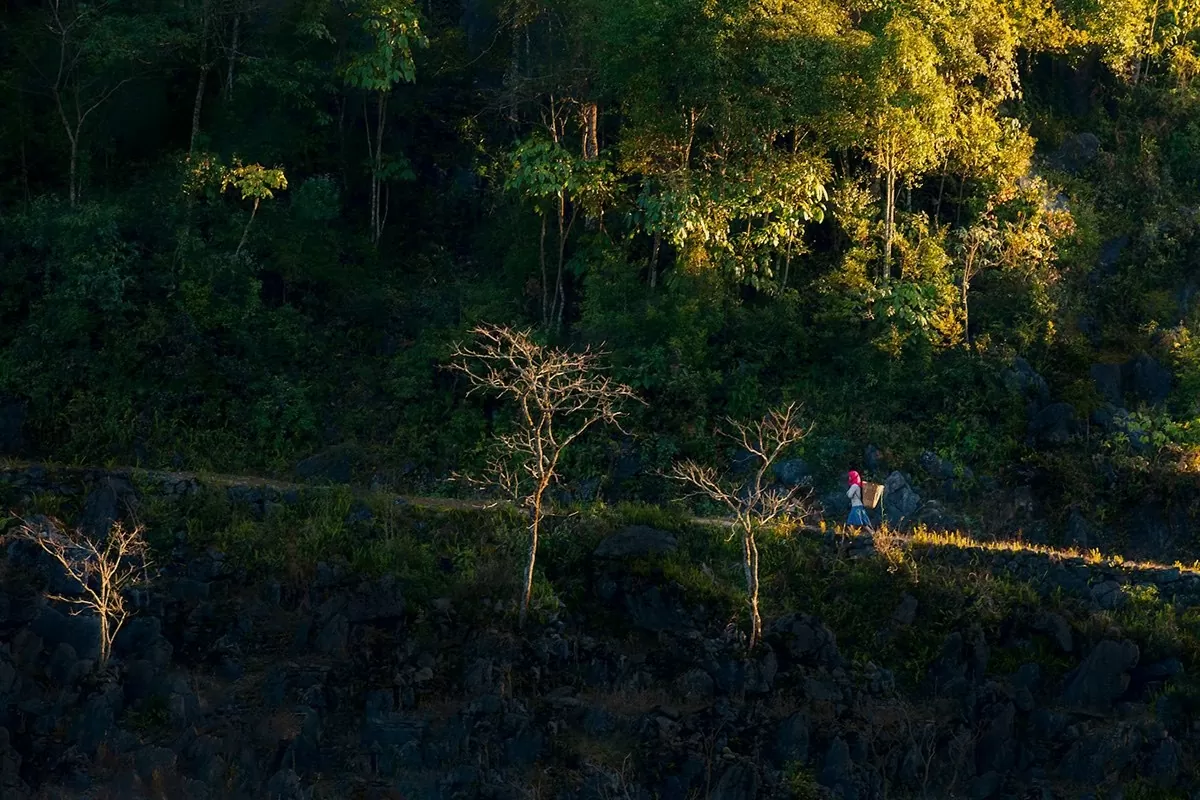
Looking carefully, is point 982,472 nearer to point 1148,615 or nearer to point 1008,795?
point 1148,615

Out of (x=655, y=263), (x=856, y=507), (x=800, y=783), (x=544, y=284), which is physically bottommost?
(x=800, y=783)

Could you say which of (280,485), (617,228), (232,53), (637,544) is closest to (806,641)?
(637,544)

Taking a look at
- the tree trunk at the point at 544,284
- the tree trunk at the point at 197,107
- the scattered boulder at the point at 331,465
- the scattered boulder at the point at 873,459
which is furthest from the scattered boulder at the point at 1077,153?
the tree trunk at the point at 197,107

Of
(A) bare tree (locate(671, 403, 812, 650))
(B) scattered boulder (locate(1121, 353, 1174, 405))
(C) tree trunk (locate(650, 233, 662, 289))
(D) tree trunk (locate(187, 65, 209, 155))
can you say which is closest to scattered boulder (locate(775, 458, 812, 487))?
(A) bare tree (locate(671, 403, 812, 650))

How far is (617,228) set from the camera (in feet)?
103

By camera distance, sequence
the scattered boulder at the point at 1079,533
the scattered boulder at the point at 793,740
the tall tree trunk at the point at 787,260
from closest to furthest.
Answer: the scattered boulder at the point at 793,740
the scattered boulder at the point at 1079,533
the tall tree trunk at the point at 787,260

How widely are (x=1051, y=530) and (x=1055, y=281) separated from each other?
19.9 ft

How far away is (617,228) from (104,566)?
12954 mm

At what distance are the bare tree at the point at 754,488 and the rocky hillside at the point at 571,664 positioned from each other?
54cm

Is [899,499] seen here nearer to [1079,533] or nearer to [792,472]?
[792,472]

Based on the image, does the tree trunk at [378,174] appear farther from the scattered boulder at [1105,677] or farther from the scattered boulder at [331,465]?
the scattered boulder at [1105,677]

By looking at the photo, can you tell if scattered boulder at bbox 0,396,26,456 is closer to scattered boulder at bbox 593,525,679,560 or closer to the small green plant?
scattered boulder at bbox 593,525,679,560

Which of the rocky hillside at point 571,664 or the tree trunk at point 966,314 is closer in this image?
the rocky hillside at point 571,664

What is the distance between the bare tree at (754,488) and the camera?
23.9 m
